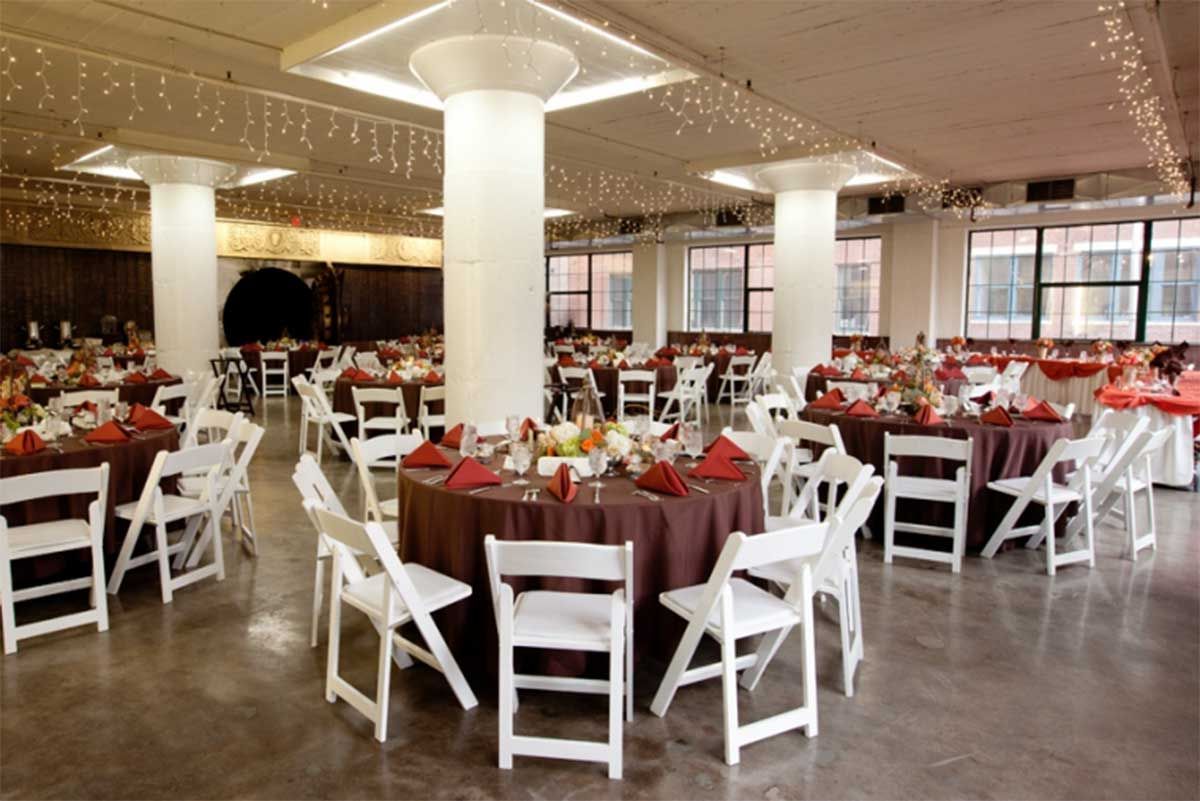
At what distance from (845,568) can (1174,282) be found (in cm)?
1255

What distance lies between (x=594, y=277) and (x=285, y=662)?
18.2 meters

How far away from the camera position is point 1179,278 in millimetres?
12711

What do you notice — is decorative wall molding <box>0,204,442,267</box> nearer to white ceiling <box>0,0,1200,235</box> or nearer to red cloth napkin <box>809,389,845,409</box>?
white ceiling <box>0,0,1200,235</box>

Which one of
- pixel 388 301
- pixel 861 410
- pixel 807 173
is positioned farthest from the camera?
pixel 388 301

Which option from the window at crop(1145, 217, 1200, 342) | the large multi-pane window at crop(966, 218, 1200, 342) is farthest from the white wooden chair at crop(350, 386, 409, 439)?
the window at crop(1145, 217, 1200, 342)

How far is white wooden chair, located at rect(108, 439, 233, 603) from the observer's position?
425 cm

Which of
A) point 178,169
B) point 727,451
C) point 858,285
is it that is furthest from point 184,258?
point 858,285

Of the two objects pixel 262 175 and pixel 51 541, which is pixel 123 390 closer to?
pixel 51 541

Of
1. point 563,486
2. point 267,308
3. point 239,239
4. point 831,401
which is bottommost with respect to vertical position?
point 563,486

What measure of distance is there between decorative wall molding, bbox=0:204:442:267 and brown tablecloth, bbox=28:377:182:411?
28.4 ft

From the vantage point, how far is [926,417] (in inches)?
220

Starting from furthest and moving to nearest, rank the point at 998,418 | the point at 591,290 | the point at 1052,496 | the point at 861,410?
1. the point at 591,290
2. the point at 861,410
3. the point at 998,418
4. the point at 1052,496

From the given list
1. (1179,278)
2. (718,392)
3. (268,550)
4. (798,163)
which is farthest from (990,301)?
(268,550)

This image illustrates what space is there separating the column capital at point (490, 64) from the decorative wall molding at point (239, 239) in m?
12.5
